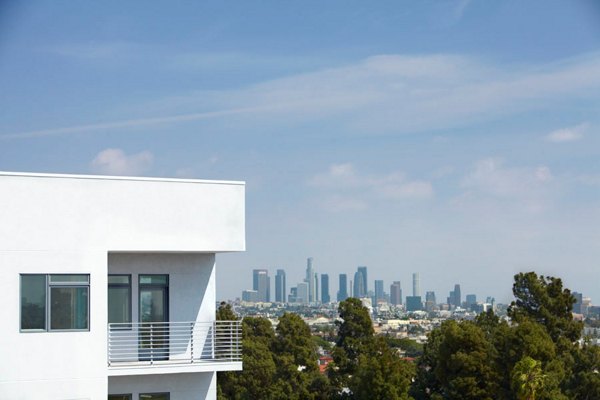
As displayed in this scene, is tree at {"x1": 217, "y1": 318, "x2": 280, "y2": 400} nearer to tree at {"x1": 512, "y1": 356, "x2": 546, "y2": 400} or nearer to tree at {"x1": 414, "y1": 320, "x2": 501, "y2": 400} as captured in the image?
tree at {"x1": 414, "y1": 320, "x2": 501, "y2": 400}

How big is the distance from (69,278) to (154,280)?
7.46 feet

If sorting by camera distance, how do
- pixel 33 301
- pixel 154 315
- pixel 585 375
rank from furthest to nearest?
pixel 585 375 → pixel 154 315 → pixel 33 301

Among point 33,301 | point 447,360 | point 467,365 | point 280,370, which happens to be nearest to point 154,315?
point 33,301

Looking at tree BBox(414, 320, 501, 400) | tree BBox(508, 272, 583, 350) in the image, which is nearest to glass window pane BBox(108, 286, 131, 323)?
tree BBox(414, 320, 501, 400)

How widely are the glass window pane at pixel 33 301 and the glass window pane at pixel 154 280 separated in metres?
2.36

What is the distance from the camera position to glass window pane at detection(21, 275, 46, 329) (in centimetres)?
1577

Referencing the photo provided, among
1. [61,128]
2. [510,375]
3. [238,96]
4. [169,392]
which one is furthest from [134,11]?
[169,392]

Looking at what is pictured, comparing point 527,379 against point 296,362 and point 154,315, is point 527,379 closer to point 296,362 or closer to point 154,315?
point 296,362

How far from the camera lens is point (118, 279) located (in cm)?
1759

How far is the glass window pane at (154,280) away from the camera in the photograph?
17.8 metres

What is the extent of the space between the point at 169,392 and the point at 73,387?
233 cm

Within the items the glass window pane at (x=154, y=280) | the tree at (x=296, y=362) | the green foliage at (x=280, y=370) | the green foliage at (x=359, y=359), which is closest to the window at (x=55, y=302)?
the glass window pane at (x=154, y=280)

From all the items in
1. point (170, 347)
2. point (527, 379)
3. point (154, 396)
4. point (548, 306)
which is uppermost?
point (170, 347)

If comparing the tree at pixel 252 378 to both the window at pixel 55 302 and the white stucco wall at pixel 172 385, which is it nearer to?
the white stucco wall at pixel 172 385
